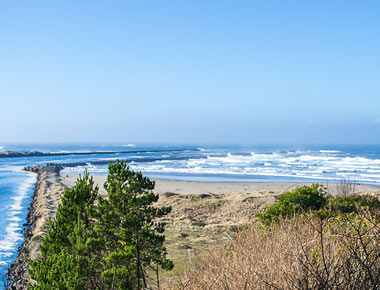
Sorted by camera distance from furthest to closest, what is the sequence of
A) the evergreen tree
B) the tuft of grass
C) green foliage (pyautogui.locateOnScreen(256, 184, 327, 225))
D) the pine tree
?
the tuft of grass
green foliage (pyautogui.locateOnScreen(256, 184, 327, 225))
the pine tree
the evergreen tree

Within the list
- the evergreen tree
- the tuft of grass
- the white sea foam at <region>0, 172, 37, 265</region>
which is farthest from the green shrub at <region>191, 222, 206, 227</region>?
the evergreen tree

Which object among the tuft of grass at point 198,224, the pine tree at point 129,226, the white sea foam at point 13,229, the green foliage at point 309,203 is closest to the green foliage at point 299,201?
the green foliage at point 309,203

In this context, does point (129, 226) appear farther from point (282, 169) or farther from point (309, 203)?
point (282, 169)

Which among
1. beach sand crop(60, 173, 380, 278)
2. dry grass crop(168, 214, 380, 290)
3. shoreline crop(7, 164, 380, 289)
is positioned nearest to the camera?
dry grass crop(168, 214, 380, 290)

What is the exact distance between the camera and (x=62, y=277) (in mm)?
7793

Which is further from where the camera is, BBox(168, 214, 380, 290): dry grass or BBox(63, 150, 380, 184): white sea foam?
BBox(63, 150, 380, 184): white sea foam

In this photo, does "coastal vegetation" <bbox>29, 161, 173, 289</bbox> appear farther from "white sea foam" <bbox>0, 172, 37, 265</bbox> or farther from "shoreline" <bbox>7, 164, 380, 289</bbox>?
"white sea foam" <bbox>0, 172, 37, 265</bbox>

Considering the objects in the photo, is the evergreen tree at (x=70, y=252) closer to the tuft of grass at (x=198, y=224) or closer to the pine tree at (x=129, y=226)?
the pine tree at (x=129, y=226)

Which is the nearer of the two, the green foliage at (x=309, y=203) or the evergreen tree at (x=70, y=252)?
the evergreen tree at (x=70, y=252)

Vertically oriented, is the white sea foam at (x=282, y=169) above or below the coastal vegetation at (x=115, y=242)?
below

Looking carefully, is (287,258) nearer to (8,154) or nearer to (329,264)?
(329,264)

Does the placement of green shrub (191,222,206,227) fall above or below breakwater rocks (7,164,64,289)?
above

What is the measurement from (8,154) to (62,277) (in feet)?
375

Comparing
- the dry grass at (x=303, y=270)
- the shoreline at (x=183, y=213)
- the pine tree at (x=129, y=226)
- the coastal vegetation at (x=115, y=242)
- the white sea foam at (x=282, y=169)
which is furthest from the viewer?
the white sea foam at (x=282, y=169)
